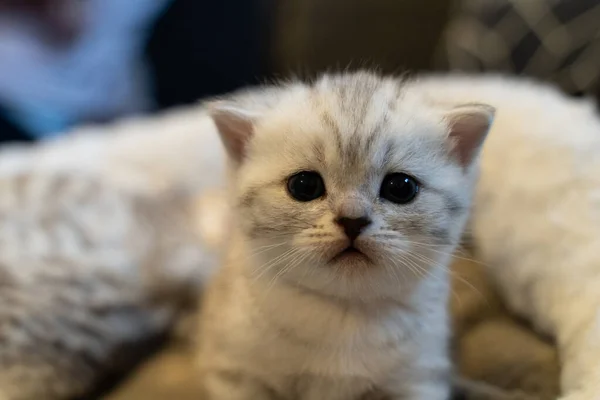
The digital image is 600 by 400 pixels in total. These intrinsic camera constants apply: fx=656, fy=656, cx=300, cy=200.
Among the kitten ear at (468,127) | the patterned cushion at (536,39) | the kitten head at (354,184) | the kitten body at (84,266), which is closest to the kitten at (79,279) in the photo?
the kitten body at (84,266)

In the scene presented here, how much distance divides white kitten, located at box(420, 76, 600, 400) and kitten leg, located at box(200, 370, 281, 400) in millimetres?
382

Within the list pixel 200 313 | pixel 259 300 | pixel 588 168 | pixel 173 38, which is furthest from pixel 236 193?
pixel 173 38

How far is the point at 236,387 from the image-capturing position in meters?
0.87

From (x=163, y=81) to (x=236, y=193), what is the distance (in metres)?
1.48

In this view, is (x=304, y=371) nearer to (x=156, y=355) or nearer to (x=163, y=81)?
(x=156, y=355)

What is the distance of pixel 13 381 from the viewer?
974 millimetres

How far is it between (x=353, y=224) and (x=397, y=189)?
3.2 inches

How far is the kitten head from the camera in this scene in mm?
711

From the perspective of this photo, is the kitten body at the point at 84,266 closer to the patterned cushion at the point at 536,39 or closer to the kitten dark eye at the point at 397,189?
the kitten dark eye at the point at 397,189

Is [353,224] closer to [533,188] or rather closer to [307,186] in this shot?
[307,186]

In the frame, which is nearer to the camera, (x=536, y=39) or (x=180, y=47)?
(x=536, y=39)

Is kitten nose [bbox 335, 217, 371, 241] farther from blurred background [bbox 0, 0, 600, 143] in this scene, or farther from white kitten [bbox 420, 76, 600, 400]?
blurred background [bbox 0, 0, 600, 143]

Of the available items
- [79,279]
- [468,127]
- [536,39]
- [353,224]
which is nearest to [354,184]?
[353,224]

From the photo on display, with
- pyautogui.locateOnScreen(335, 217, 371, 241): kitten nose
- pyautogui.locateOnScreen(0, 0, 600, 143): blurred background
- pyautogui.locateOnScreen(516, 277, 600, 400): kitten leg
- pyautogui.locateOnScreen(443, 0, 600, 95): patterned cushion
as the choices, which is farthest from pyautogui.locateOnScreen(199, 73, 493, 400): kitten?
pyautogui.locateOnScreen(0, 0, 600, 143): blurred background
